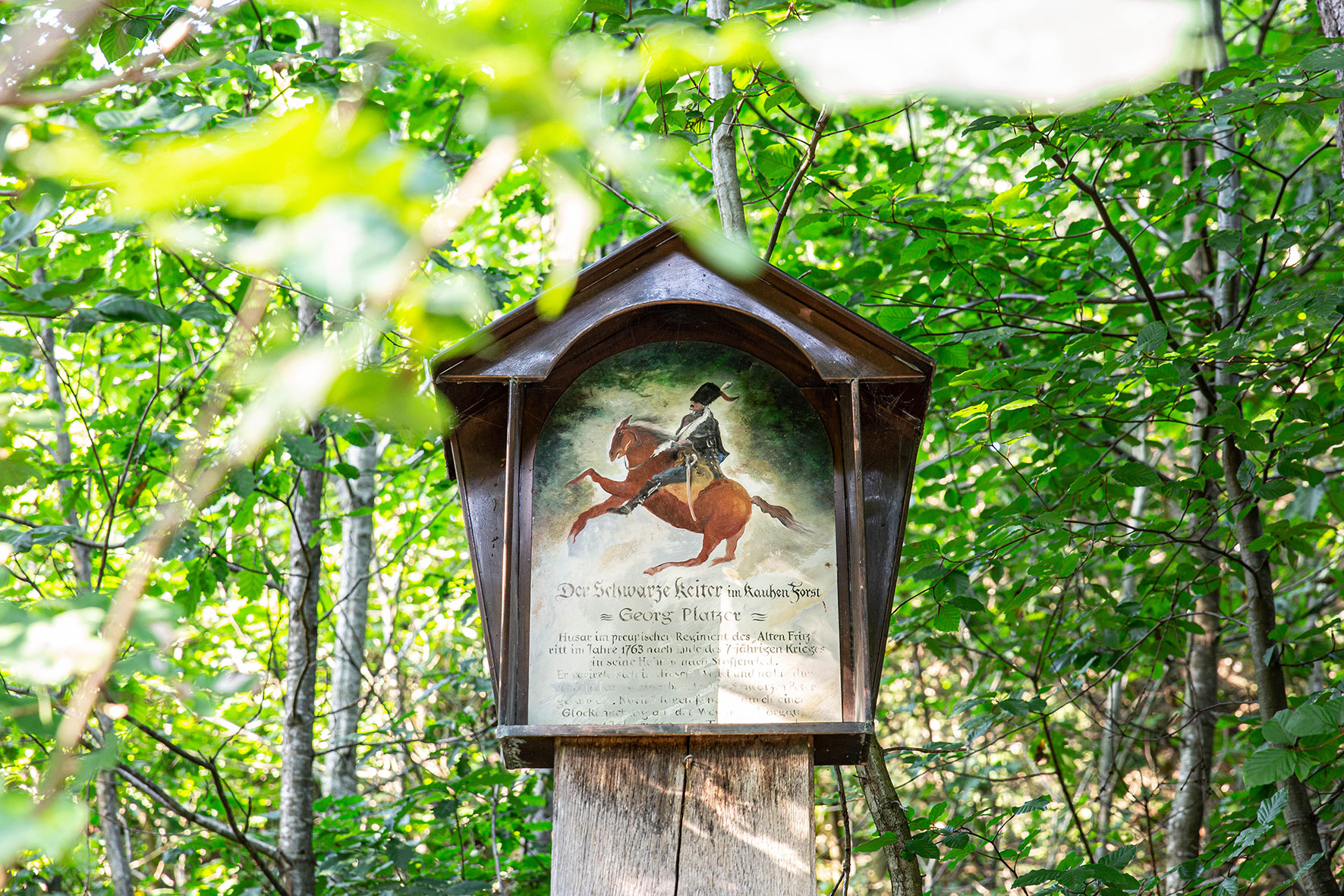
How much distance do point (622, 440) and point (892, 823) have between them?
1.33 meters

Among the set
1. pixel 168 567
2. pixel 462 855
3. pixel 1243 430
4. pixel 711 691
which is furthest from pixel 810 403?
pixel 168 567

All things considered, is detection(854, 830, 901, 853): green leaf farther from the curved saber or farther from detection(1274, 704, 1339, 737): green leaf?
the curved saber

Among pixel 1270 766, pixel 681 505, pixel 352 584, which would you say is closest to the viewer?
pixel 681 505

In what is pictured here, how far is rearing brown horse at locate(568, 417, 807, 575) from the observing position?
1864 mm

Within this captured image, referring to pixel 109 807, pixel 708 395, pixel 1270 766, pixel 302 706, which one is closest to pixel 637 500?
pixel 708 395

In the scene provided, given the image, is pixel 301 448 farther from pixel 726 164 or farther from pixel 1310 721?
pixel 1310 721

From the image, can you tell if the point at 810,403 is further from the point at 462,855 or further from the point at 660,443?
the point at 462,855

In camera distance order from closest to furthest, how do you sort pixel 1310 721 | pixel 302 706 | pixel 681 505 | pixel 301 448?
pixel 681 505 < pixel 1310 721 < pixel 301 448 < pixel 302 706

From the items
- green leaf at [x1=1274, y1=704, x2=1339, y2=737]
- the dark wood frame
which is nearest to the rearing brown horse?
the dark wood frame

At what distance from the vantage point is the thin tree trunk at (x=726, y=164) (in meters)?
2.69

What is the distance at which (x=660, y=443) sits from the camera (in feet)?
6.31

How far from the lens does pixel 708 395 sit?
1.96m

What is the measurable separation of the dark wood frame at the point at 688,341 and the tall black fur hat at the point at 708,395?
0.10 m

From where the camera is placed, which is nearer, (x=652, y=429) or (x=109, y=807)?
(x=652, y=429)
